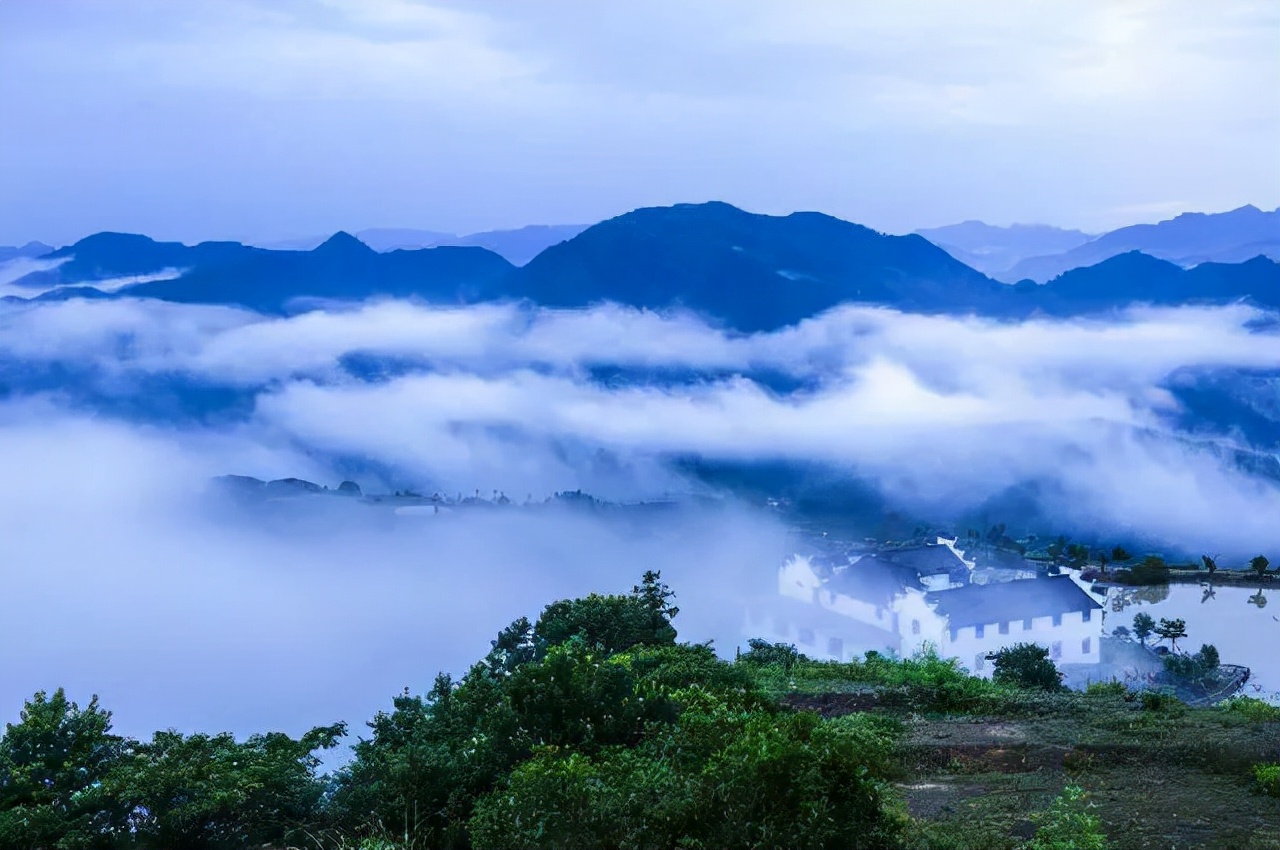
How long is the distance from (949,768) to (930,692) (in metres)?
1.74

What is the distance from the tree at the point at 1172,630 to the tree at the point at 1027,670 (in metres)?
4.12

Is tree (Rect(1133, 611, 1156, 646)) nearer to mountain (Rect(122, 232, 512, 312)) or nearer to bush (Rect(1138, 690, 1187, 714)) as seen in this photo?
bush (Rect(1138, 690, 1187, 714))

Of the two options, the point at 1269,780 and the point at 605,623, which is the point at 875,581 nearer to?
the point at 605,623

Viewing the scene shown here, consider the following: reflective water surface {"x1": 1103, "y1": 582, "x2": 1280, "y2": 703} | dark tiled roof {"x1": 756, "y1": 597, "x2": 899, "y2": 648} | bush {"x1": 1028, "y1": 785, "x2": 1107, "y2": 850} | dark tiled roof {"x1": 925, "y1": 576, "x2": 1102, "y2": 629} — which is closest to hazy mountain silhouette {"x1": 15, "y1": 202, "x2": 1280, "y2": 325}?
dark tiled roof {"x1": 756, "y1": 597, "x2": 899, "y2": 648}

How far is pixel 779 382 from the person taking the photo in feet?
65.4

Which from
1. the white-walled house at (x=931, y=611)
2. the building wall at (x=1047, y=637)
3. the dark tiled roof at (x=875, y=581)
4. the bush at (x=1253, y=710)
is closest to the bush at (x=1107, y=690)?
the bush at (x=1253, y=710)

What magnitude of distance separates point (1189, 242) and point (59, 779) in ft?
58.7

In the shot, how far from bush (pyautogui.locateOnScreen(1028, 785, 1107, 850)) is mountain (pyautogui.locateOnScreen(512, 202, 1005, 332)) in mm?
15734

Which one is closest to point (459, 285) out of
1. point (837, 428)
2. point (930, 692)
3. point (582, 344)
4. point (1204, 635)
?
point (582, 344)

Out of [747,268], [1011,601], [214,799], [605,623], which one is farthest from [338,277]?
[214,799]

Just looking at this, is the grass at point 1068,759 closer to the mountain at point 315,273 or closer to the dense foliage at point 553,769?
the dense foliage at point 553,769

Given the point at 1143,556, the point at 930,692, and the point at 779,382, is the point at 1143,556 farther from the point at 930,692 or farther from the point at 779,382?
the point at 930,692

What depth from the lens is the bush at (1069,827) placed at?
3980 millimetres

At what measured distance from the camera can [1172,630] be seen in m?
12.2
